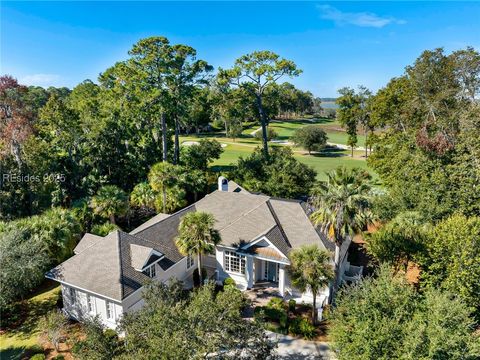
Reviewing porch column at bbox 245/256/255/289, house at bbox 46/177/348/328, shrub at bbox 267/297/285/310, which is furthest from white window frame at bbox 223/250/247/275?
shrub at bbox 267/297/285/310

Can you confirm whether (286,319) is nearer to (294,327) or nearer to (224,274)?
(294,327)

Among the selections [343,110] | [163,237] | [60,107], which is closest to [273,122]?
[343,110]

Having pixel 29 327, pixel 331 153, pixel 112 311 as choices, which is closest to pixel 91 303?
pixel 112 311

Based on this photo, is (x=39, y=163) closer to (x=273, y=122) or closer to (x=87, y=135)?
(x=87, y=135)

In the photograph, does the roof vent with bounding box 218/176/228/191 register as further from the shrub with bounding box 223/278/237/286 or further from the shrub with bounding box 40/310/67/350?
the shrub with bounding box 40/310/67/350

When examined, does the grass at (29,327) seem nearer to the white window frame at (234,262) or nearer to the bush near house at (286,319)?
the white window frame at (234,262)

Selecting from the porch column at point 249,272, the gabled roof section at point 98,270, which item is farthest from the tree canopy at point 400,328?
the gabled roof section at point 98,270
